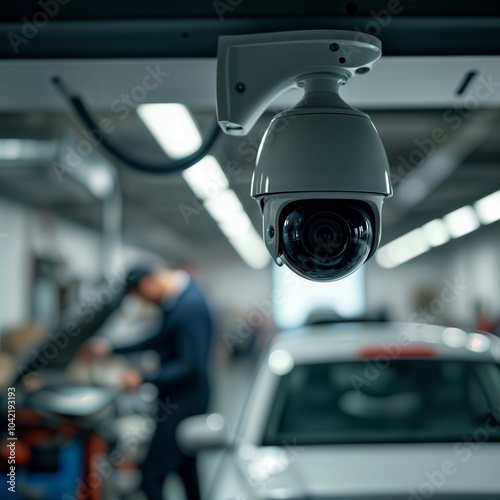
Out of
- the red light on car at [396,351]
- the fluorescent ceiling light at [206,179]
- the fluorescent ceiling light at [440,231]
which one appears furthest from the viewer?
the fluorescent ceiling light at [440,231]

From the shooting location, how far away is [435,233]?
14.1m

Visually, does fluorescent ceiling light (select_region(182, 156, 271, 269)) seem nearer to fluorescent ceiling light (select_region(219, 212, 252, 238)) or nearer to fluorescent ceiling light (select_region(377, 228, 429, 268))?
fluorescent ceiling light (select_region(219, 212, 252, 238))

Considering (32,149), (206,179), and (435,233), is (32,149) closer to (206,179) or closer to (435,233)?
(206,179)

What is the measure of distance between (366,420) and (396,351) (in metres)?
0.38

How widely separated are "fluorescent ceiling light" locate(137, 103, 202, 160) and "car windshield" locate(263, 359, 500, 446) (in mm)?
1267

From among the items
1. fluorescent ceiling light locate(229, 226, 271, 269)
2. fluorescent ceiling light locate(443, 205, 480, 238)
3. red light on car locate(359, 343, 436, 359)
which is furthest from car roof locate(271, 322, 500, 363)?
fluorescent ceiling light locate(229, 226, 271, 269)

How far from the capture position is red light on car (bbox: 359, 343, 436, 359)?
3691 millimetres

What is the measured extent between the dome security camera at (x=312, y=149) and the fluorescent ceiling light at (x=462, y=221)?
36.3 ft

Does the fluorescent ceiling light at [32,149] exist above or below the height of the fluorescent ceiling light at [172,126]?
above

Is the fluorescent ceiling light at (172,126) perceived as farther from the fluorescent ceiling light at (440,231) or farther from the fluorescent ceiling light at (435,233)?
the fluorescent ceiling light at (435,233)

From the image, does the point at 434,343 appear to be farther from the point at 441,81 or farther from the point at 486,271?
the point at 486,271

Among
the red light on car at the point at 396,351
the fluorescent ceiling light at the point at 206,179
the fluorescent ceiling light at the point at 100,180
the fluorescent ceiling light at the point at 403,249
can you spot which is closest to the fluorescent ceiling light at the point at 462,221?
the fluorescent ceiling light at the point at 403,249

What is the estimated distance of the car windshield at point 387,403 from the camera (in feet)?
11.1

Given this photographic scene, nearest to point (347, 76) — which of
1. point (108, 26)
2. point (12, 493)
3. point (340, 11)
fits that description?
point (340, 11)
